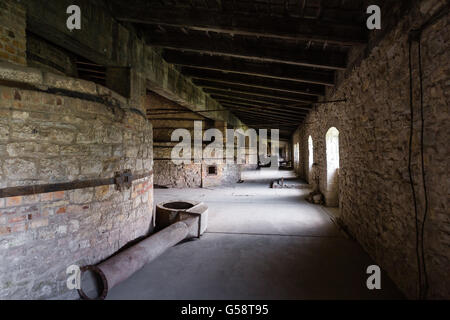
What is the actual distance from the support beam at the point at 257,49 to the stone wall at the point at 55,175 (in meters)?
1.80

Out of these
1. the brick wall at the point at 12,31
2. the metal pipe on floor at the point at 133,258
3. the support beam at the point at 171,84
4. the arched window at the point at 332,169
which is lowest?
the metal pipe on floor at the point at 133,258

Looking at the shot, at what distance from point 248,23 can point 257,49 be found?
90 centimetres

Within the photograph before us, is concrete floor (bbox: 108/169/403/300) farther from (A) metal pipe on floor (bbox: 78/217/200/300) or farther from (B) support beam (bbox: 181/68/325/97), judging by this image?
(B) support beam (bbox: 181/68/325/97)

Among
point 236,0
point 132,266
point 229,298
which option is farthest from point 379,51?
point 132,266

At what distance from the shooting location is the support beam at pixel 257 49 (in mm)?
4086

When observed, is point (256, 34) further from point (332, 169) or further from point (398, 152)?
point (332, 169)

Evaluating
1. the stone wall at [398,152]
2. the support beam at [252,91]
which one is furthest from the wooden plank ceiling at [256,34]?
the support beam at [252,91]

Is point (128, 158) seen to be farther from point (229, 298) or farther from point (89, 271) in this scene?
point (229, 298)

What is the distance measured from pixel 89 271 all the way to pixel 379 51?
4.24 meters

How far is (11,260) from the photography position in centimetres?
206

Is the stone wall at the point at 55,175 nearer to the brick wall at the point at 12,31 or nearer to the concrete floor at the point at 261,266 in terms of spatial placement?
the brick wall at the point at 12,31

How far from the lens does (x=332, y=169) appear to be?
6199 mm

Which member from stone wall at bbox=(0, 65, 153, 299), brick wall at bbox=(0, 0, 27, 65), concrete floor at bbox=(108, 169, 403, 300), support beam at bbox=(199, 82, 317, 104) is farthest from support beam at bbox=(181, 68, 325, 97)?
brick wall at bbox=(0, 0, 27, 65)
